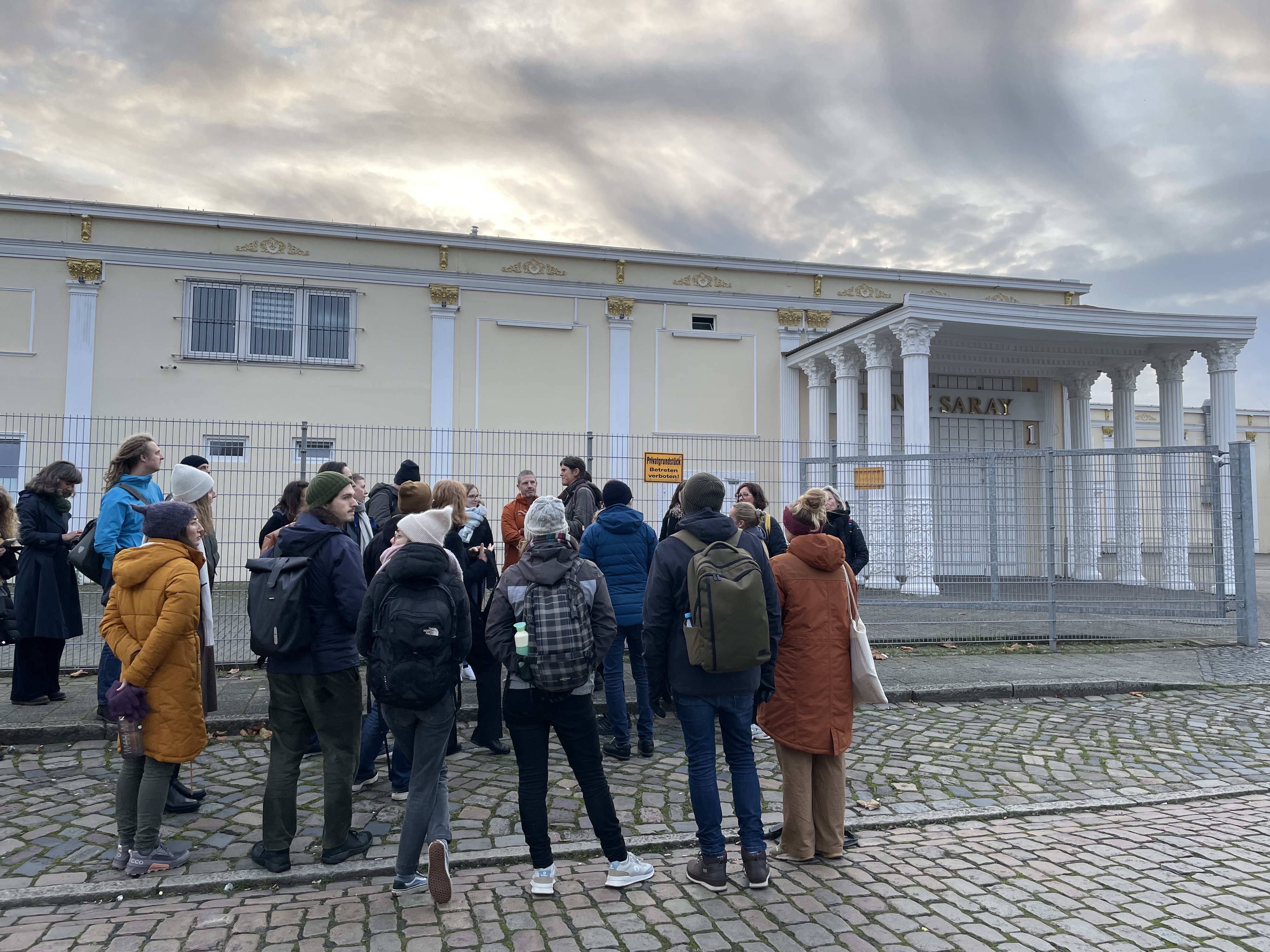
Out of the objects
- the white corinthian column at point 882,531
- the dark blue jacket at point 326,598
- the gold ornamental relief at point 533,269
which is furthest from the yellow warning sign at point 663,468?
the gold ornamental relief at point 533,269

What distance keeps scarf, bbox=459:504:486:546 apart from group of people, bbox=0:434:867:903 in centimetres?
140

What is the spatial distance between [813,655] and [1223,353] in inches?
630

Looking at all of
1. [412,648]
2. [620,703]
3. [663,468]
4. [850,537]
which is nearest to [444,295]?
[663,468]

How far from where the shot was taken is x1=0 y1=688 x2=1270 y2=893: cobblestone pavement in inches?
160

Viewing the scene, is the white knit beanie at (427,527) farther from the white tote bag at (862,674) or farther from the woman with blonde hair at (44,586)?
the woman with blonde hair at (44,586)

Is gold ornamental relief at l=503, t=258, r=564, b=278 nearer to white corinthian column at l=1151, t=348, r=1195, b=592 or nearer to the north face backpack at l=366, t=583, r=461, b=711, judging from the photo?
white corinthian column at l=1151, t=348, r=1195, b=592

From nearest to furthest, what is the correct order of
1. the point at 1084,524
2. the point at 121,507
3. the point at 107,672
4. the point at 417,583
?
the point at 417,583 → the point at 107,672 → the point at 121,507 → the point at 1084,524

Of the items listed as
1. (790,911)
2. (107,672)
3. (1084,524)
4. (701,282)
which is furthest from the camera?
(701,282)

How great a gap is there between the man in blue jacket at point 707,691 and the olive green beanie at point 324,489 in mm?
1596

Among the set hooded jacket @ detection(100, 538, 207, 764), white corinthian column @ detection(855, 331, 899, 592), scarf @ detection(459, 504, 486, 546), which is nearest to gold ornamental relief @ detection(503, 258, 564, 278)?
white corinthian column @ detection(855, 331, 899, 592)

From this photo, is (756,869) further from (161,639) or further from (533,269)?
(533,269)

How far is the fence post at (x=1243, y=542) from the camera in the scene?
953 centimetres

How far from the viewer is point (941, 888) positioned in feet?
12.0

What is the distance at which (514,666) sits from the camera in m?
3.55
